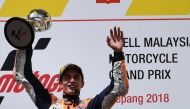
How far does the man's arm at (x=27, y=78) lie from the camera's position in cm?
288

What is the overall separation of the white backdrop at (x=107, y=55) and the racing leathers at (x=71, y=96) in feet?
2.79

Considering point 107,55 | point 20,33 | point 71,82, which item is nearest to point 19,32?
point 20,33

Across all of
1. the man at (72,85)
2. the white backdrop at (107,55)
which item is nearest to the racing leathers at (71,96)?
the man at (72,85)

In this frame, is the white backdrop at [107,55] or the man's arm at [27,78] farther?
the white backdrop at [107,55]

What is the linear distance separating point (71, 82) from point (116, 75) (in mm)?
291

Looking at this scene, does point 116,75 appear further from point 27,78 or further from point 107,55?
point 107,55

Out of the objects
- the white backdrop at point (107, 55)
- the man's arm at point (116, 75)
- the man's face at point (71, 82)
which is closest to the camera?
the man's arm at point (116, 75)

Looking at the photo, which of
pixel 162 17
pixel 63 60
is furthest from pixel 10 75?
pixel 162 17

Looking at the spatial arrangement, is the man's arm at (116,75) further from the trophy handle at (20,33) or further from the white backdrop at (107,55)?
the white backdrop at (107,55)

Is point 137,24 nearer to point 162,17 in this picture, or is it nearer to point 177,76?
point 162,17

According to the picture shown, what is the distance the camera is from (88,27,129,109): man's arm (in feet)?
8.77

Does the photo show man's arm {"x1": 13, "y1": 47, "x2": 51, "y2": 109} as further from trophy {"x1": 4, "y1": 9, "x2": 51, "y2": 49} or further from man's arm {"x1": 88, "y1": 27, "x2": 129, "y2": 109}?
man's arm {"x1": 88, "y1": 27, "x2": 129, "y2": 109}

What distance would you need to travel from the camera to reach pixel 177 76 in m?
3.79

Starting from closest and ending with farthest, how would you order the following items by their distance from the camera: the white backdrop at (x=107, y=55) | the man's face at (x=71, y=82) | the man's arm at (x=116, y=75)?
the man's arm at (x=116, y=75) < the man's face at (x=71, y=82) < the white backdrop at (x=107, y=55)
